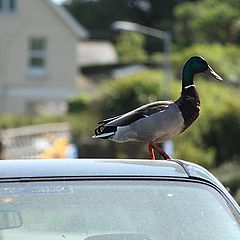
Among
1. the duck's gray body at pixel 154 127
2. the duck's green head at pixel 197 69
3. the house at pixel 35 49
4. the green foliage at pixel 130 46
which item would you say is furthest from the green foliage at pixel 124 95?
the green foliage at pixel 130 46

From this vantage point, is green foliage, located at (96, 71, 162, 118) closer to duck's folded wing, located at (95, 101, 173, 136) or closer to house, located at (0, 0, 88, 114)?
house, located at (0, 0, 88, 114)

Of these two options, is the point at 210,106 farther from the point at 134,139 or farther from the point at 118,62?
the point at 118,62

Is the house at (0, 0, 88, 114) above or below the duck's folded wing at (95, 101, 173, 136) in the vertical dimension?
below

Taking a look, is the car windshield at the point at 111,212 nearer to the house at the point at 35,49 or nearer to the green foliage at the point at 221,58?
→ the house at the point at 35,49

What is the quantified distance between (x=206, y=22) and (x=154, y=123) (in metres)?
45.7

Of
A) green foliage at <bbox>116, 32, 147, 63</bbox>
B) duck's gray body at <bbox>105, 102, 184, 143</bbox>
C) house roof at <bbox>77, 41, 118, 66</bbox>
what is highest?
duck's gray body at <bbox>105, 102, 184, 143</bbox>

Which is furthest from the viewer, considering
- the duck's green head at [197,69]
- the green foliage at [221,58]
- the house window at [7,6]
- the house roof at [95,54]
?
the house roof at [95,54]

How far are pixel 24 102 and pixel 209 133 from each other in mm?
21085

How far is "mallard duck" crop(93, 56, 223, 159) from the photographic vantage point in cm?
510

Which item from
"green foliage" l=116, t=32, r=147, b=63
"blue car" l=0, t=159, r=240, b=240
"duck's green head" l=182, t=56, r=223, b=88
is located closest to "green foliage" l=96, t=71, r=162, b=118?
"duck's green head" l=182, t=56, r=223, b=88

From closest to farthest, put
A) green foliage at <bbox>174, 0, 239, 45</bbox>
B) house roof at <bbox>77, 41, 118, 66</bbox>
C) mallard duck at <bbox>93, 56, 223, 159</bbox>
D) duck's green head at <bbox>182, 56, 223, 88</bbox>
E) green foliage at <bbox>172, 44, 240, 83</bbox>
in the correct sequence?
mallard duck at <bbox>93, 56, 223, 159</bbox> < duck's green head at <bbox>182, 56, 223, 88</bbox> < green foliage at <bbox>174, 0, 239, 45</bbox> < green foliage at <bbox>172, 44, 240, 83</bbox> < house roof at <bbox>77, 41, 118, 66</bbox>

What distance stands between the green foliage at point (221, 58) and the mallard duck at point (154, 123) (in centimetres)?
4518

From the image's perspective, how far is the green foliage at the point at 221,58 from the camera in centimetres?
5188

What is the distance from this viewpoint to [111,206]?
13.0ft
